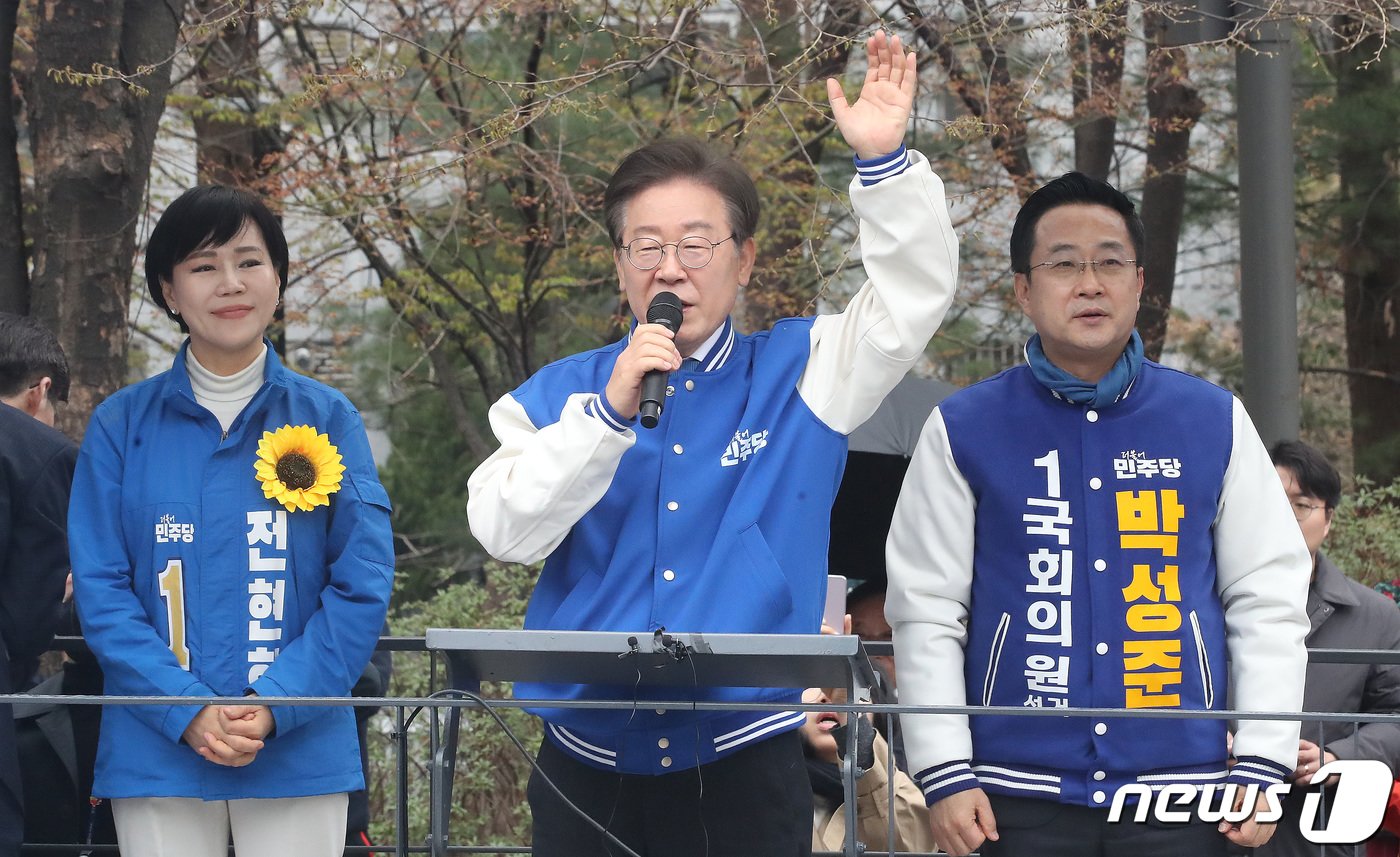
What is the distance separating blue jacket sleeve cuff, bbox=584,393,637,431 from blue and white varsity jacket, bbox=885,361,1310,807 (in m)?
0.72

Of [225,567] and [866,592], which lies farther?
[866,592]

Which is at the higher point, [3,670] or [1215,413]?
[1215,413]

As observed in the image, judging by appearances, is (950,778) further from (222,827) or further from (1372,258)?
(1372,258)

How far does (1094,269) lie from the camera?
3.43m

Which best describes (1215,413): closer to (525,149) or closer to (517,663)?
(517,663)

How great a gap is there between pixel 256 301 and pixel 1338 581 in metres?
3.29

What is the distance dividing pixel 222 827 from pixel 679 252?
1.54 m

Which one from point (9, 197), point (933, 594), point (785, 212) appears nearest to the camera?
point (933, 594)

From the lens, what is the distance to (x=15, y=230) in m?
6.57

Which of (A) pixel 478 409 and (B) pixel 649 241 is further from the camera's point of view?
(A) pixel 478 409

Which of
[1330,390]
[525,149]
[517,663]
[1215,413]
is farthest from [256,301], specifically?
[1330,390]

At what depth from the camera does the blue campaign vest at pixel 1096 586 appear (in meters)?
3.23

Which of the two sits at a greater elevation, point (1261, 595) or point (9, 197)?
point (9, 197)

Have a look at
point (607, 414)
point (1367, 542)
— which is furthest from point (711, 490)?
point (1367, 542)
